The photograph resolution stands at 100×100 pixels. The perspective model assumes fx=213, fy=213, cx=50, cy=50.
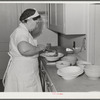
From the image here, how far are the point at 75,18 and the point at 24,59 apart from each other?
2.00 feet

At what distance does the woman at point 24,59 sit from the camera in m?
1.89

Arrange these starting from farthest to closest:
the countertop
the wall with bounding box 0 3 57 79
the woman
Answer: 1. the wall with bounding box 0 3 57 79
2. the woman
3. the countertop

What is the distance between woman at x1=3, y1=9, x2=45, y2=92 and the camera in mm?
1889

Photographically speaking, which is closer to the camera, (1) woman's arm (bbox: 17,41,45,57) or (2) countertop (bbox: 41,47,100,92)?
(2) countertop (bbox: 41,47,100,92)

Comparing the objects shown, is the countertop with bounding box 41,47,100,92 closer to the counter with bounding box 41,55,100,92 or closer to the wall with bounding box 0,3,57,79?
the counter with bounding box 41,55,100,92

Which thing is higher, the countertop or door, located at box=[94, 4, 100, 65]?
door, located at box=[94, 4, 100, 65]

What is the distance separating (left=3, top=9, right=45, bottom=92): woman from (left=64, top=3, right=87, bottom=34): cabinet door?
268mm

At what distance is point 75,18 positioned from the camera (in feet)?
6.49

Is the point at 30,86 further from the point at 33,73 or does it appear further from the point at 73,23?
the point at 73,23

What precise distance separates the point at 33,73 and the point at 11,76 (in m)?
0.21

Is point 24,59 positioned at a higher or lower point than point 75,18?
lower

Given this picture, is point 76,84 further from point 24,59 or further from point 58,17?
point 58,17

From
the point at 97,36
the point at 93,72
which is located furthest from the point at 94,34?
the point at 93,72

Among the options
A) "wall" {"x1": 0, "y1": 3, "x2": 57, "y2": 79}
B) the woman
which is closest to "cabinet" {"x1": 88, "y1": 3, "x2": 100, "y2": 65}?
the woman
